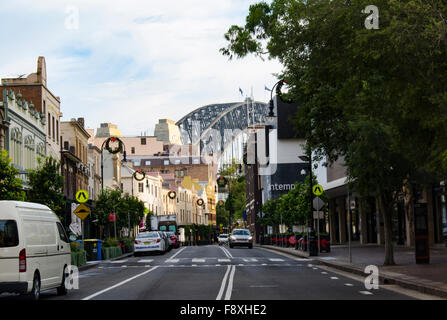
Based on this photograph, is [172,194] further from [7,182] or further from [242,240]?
[7,182]

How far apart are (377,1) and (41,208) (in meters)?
9.10

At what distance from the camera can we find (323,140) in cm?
2619

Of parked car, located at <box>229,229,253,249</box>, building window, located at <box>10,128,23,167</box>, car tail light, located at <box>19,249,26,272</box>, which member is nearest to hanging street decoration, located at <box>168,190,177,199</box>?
parked car, located at <box>229,229,253,249</box>

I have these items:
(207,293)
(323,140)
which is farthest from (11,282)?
(323,140)

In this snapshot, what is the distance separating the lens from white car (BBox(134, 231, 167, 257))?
47.0 m

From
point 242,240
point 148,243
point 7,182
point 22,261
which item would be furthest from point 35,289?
point 242,240

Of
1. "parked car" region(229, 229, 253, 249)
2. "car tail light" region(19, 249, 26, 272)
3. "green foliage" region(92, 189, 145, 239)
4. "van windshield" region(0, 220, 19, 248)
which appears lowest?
A: "parked car" region(229, 229, 253, 249)

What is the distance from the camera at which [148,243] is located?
4712cm

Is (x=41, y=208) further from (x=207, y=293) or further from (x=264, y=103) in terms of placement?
(x=264, y=103)

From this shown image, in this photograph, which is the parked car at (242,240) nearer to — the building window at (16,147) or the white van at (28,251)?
the building window at (16,147)

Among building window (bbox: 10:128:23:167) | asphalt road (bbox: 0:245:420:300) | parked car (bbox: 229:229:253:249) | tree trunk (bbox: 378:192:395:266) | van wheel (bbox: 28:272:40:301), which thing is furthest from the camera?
parked car (bbox: 229:229:253:249)

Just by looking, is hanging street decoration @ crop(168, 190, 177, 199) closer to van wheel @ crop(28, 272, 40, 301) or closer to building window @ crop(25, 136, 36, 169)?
building window @ crop(25, 136, 36, 169)

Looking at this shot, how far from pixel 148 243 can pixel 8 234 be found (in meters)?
Answer: 31.2

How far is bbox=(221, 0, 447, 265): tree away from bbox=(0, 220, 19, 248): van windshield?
27.0ft
